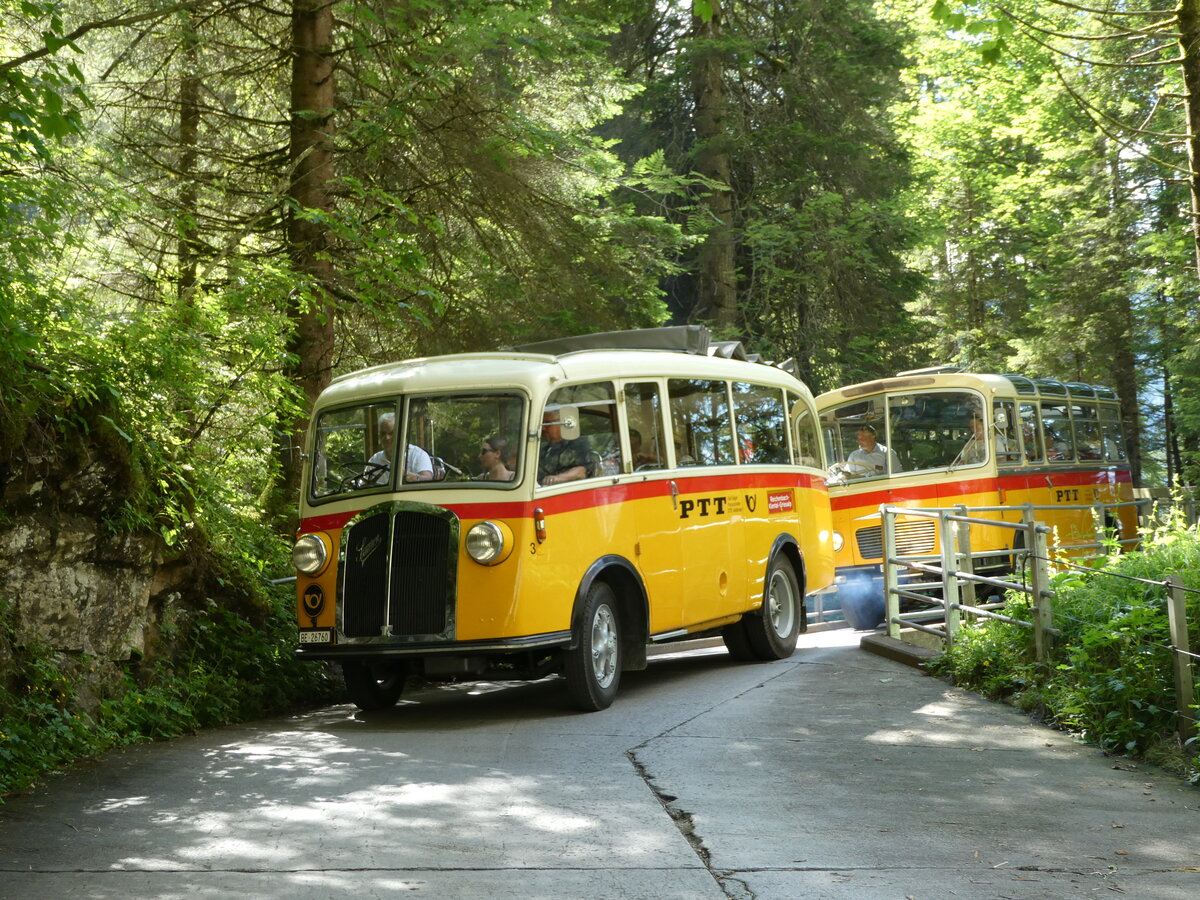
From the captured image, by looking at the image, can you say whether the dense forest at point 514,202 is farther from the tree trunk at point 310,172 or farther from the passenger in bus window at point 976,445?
the passenger in bus window at point 976,445

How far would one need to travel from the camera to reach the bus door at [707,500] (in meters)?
11.9

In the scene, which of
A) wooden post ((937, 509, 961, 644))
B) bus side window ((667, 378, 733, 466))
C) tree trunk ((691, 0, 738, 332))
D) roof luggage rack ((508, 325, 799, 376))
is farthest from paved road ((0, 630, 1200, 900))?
tree trunk ((691, 0, 738, 332))

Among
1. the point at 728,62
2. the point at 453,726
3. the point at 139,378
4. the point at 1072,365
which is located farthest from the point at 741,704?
the point at 1072,365

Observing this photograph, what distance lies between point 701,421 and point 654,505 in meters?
1.30

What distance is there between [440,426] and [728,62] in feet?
64.6

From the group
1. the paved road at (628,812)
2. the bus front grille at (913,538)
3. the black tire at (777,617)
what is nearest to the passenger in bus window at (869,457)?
the bus front grille at (913,538)

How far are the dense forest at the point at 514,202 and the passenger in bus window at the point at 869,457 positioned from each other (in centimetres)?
343

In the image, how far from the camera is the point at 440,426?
1041cm

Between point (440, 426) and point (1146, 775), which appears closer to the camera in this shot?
point (1146, 775)

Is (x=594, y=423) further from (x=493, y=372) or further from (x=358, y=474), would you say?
(x=358, y=474)

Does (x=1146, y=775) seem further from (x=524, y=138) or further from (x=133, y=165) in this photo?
(x=133, y=165)

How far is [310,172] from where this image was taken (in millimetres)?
14453

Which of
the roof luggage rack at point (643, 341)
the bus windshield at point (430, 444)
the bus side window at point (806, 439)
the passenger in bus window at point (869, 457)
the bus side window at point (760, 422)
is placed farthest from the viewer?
the passenger in bus window at point (869, 457)

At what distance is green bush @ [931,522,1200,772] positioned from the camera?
8.20 m
